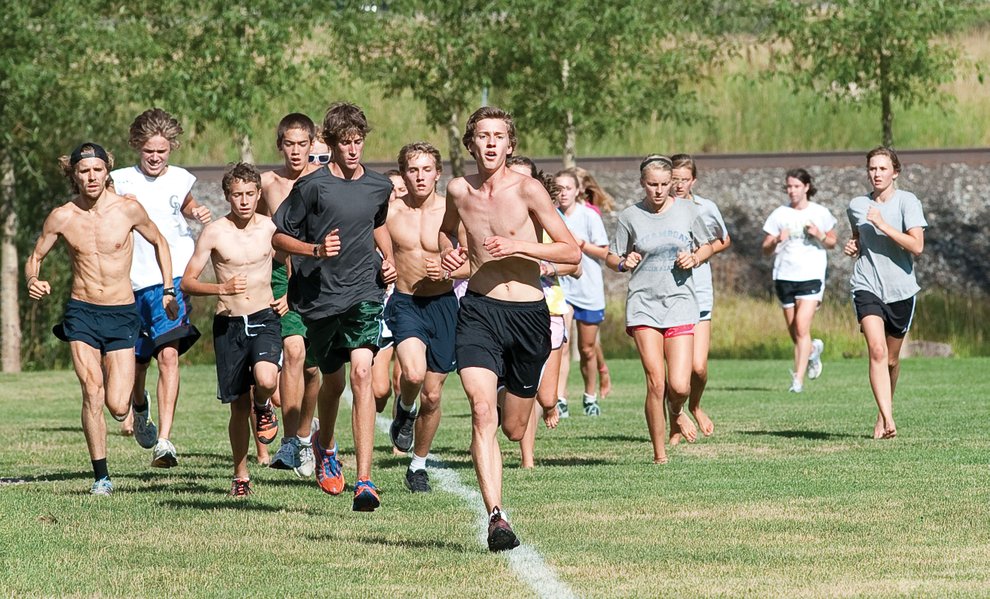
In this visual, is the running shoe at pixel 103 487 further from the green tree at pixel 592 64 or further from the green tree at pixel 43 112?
the green tree at pixel 592 64

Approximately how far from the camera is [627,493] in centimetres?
1018

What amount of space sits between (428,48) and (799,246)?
11.7 metres

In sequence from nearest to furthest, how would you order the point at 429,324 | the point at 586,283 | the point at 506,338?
the point at 506,338
the point at 429,324
the point at 586,283


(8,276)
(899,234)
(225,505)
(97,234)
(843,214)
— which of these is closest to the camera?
(225,505)

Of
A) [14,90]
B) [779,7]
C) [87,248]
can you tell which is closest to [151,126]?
[87,248]

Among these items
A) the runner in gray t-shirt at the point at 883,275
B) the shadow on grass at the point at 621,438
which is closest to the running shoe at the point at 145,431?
the shadow on grass at the point at 621,438

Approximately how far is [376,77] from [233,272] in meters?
18.2

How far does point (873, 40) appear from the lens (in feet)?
94.6

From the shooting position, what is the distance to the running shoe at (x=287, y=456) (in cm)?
1085

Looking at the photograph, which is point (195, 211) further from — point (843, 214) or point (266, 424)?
point (843, 214)

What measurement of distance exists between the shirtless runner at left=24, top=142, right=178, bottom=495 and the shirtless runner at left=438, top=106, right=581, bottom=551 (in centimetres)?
285

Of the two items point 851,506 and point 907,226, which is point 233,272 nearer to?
point 851,506

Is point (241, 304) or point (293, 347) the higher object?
point (241, 304)

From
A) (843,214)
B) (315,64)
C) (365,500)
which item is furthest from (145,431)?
(843,214)
